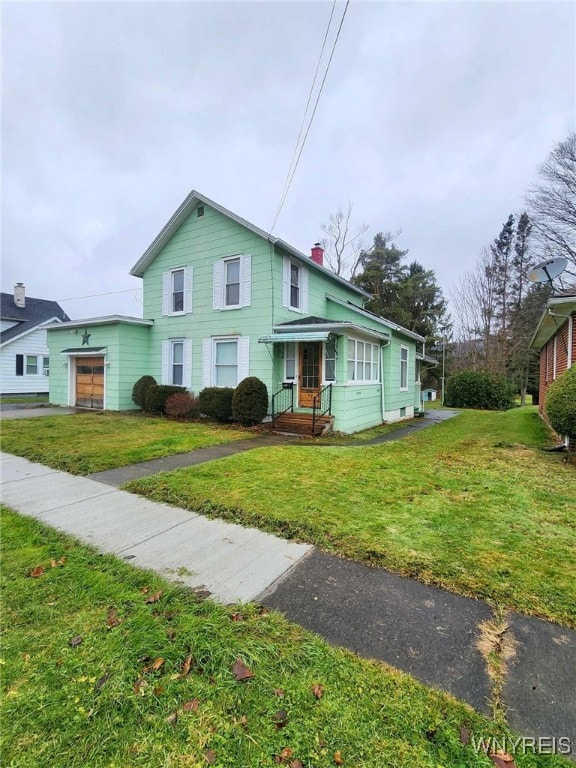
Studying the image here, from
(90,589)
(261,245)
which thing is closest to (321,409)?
(261,245)

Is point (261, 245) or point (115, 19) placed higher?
point (115, 19)

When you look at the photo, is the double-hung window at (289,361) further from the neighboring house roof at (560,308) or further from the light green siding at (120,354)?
the neighboring house roof at (560,308)

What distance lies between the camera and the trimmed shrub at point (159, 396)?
42.9ft

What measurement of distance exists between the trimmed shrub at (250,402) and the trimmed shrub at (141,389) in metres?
4.66

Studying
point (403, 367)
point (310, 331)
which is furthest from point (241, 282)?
point (403, 367)

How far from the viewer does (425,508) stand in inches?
173

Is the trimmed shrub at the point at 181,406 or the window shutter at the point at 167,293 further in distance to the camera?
the window shutter at the point at 167,293

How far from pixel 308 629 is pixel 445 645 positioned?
0.86 metres

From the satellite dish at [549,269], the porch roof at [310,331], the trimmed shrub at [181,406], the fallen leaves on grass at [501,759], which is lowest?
the fallen leaves on grass at [501,759]

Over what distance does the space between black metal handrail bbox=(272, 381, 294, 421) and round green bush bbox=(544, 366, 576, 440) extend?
685cm

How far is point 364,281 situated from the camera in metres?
30.1

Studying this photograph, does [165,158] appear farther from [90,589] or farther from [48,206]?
[90,589]

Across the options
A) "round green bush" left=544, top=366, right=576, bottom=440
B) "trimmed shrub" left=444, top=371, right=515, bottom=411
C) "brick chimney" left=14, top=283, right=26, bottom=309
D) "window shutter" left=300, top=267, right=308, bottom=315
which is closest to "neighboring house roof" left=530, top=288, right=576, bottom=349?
"round green bush" left=544, top=366, right=576, bottom=440

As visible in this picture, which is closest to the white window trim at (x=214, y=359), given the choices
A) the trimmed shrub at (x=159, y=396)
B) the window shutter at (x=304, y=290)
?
the trimmed shrub at (x=159, y=396)
